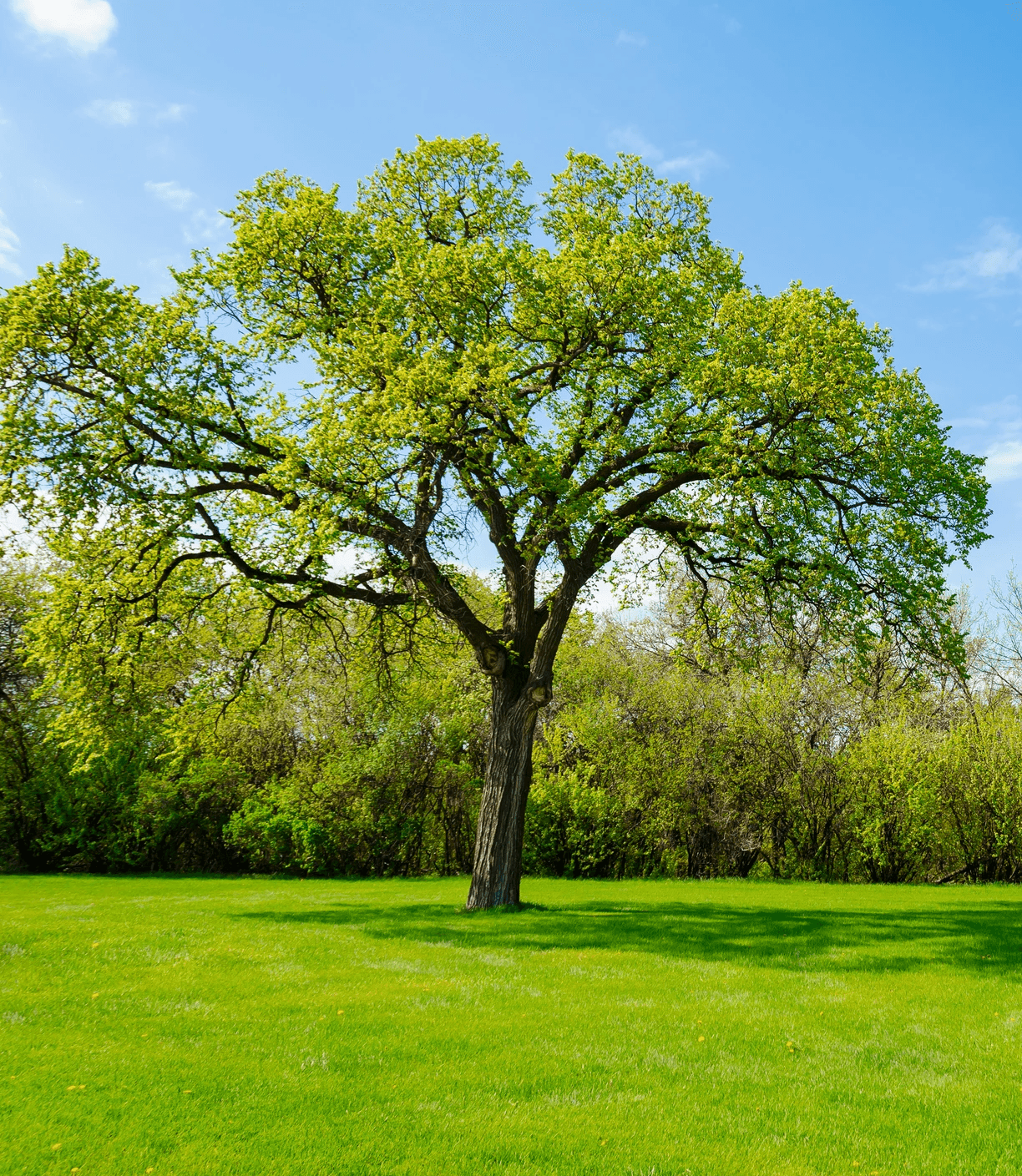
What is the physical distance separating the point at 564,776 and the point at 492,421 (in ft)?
50.2

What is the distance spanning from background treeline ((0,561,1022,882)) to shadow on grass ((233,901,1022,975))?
9.17m

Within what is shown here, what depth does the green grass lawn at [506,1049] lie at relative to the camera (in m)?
5.19

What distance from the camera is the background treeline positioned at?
84.2ft

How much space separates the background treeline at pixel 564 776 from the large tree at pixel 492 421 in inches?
374

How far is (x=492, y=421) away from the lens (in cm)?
1418

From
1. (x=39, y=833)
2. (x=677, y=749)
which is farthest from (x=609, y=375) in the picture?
(x=39, y=833)

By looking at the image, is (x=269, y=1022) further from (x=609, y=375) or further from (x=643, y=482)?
(x=643, y=482)

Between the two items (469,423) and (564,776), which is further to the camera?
(564,776)

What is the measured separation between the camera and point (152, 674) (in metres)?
24.4

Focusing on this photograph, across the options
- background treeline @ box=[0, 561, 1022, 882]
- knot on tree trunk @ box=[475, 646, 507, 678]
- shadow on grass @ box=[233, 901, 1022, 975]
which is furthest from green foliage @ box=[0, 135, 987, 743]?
background treeline @ box=[0, 561, 1022, 882]

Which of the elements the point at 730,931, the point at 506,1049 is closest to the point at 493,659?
the point at 730,931

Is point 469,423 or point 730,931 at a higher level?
point 469,423

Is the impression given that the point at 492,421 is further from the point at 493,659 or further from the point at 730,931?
the point at 730,931

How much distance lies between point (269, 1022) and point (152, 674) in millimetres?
18640
